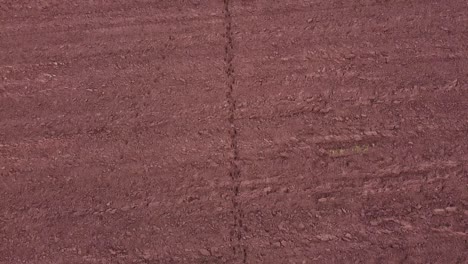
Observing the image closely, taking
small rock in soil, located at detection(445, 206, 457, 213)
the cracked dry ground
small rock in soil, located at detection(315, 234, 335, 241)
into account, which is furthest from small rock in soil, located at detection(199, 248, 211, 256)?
small rock in soil, located at detection(445, 206, 457, 213)

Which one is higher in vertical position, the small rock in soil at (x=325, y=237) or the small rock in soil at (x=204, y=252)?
the small rock in soil at (x=325, y=237)

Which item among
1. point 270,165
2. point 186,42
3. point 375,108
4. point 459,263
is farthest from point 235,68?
point 459,263

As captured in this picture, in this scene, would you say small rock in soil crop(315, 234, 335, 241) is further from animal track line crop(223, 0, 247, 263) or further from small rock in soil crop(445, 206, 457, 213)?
small rock in soil crop(445, 206, 457, 213)

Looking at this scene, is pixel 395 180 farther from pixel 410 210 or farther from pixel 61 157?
pixel 61 157

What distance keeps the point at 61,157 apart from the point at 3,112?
457 mm

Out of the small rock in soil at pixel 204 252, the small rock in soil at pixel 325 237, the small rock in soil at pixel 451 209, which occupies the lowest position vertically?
the small rock in soil at pixel 204 252

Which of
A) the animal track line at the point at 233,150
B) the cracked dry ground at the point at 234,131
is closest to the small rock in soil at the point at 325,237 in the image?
the cracked dry ground at the point at 234,131

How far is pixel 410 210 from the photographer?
256 cm

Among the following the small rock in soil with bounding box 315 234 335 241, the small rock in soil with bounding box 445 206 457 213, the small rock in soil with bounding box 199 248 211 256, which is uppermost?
the small rock in soil with bounding box 445 206 457 213

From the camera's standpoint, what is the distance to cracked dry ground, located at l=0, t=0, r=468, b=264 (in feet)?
8.32

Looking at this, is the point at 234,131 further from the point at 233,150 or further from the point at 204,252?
the point at 204,252

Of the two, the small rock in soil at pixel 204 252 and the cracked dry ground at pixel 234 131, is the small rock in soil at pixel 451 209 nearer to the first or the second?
the cracked dry ground at pixel 234 131

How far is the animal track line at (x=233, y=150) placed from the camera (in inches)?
99.5

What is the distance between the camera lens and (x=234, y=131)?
2752 mm
